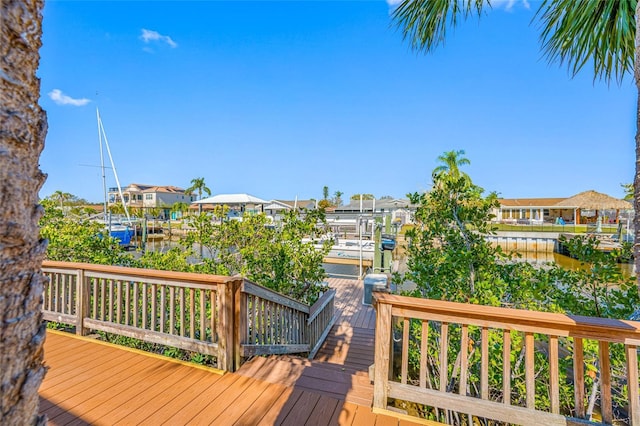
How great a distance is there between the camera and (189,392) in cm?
221

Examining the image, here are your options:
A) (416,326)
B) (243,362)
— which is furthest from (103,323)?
(416,326)

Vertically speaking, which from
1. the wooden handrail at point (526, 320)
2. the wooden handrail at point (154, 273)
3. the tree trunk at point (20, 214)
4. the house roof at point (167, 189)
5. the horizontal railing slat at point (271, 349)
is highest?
the house roof at point (167, 189)

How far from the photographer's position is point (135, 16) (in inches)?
269

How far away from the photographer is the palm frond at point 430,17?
2508 mm

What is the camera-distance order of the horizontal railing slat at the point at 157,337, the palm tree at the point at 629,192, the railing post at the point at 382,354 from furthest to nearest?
the palm tree at the point at 629,192
the horizontal railing slat at the point at 157,337
the railing post at the point at 382,354

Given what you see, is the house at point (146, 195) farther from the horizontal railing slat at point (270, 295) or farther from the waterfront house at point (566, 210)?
the waterfront house at point (566, 210)

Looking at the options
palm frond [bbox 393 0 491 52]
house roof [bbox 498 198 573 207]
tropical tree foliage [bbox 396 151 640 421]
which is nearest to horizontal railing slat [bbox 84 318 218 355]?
tropical tree foliage [bbox 396 151 640 421]

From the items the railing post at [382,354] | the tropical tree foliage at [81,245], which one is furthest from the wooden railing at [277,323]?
the tropical tree foliage at [81,245]

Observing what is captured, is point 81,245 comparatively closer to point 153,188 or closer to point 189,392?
point 189,392

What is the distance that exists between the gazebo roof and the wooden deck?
28.0 metres

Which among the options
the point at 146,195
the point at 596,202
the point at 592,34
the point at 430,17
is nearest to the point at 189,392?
the point at 430,17

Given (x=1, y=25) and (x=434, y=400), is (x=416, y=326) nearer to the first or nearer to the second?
(x=434, y=400)

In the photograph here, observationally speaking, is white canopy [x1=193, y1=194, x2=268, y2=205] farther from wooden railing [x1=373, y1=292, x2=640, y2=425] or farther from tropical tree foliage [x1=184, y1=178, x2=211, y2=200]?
tropical tree foliage [x1=184, y1=178, x2=211, y2=200]

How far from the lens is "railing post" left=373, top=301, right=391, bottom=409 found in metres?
1.99
